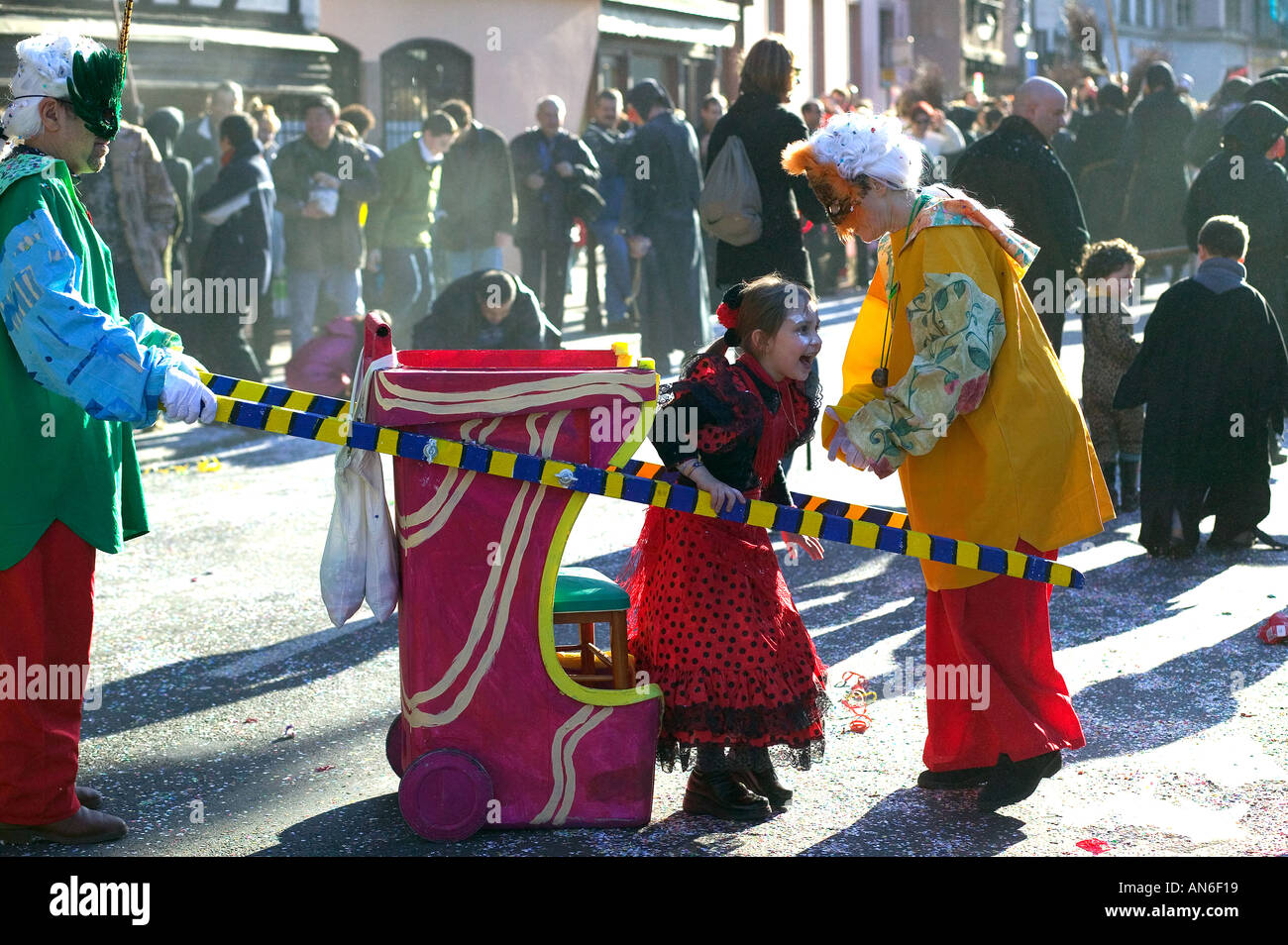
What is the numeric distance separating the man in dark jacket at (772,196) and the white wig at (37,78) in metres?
3.88

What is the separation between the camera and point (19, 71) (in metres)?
3.97

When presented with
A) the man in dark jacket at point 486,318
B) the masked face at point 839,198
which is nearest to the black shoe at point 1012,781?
the masked face at point 839,198

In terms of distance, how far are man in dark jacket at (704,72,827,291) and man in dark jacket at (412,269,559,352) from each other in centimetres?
157

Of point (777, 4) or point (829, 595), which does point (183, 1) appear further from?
point (777, 4)

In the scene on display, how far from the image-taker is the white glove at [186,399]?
12.0ft

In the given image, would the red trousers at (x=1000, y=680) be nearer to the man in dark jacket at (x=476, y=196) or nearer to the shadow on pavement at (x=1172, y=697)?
the shadow on pavement at (x=1172, y=697)

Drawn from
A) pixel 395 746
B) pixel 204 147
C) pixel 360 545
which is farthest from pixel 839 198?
pixel 204 147

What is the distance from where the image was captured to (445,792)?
12.8 feet

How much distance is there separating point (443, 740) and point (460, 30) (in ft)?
57.1

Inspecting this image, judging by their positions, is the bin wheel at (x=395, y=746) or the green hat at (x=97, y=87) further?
the bin wheel at (x=395, y=746)

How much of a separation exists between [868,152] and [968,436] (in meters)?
0.78

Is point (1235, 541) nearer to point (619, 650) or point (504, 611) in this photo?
point (619, 650)

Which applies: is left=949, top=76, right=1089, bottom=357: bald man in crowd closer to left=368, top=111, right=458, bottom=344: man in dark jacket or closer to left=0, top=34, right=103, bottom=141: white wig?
left=0, top=34, right=103, bottom=141: white wig

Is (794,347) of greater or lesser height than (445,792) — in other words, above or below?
above
